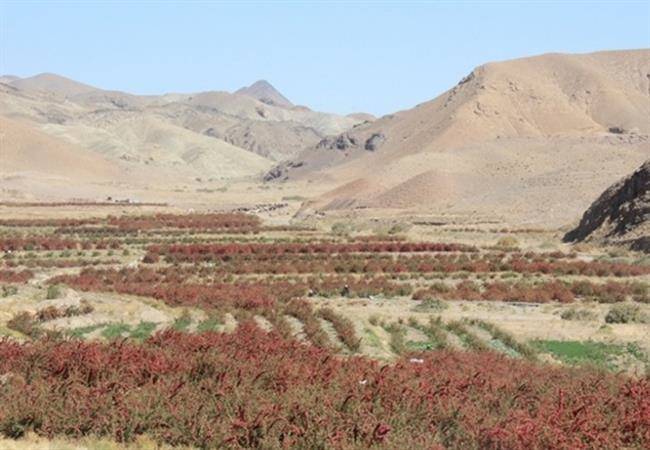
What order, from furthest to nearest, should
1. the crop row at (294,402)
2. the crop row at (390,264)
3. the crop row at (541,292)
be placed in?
the crop row at (390,264), the crop row at (541,292), the crop row at (294,402)

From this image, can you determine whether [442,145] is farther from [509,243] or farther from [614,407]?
[614,407]

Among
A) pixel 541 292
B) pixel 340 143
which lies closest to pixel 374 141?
pixel 340 143

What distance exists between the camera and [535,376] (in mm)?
15578

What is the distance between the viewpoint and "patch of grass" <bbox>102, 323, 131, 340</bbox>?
22078 mm

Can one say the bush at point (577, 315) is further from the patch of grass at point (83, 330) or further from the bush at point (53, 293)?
the bush at point (53, 293)

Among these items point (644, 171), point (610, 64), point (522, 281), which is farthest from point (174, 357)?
point (610, 64)

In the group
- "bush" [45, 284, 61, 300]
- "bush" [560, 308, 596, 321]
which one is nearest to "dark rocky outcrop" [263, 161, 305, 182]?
"bush" [560, 308, 596, 321]

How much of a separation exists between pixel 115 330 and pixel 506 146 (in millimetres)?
103664

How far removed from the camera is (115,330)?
22.8 metres

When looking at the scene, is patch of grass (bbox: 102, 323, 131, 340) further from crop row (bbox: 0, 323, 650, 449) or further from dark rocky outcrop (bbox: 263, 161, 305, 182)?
dark rocky outcrop (bbox: 263, 161, 305, 182)

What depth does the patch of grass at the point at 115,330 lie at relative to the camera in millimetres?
22078

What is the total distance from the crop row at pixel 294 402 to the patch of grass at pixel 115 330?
22.4ft

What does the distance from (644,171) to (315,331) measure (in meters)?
44.1

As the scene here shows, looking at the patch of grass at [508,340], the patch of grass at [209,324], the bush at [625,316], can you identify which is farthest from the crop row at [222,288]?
the bush at [625,316]
